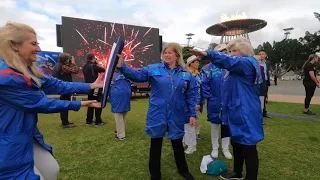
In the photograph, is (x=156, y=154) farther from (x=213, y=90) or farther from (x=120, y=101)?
(x=120, y=101)

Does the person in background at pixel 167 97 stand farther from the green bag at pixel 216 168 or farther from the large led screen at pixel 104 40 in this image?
the large led screen at pixel 104 40

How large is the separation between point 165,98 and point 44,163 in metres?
1.69

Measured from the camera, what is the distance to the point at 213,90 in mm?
4605

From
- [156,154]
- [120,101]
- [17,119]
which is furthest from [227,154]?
[17,119]

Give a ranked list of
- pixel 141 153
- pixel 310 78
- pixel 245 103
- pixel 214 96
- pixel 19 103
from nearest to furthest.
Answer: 1. pixel 19 103
2. pixel 245 103
3. pixel 214 96
4. pixel 141 153
5. pixel 310 78

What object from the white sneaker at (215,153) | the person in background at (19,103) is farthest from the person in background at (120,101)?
the person in background at (19,103)

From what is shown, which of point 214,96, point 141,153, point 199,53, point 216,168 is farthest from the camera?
point 141,153

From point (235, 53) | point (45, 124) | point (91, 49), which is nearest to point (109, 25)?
point (91, 49)

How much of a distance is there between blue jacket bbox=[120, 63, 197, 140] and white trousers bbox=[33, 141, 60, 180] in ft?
4.60

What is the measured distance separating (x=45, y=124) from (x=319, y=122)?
28.9ft

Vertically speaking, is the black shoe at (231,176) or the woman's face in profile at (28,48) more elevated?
the woman's face in profile at (28,48)

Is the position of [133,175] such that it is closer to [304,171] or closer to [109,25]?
[304,171]

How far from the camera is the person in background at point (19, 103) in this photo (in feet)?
5.91

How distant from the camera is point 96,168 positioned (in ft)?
13.6
